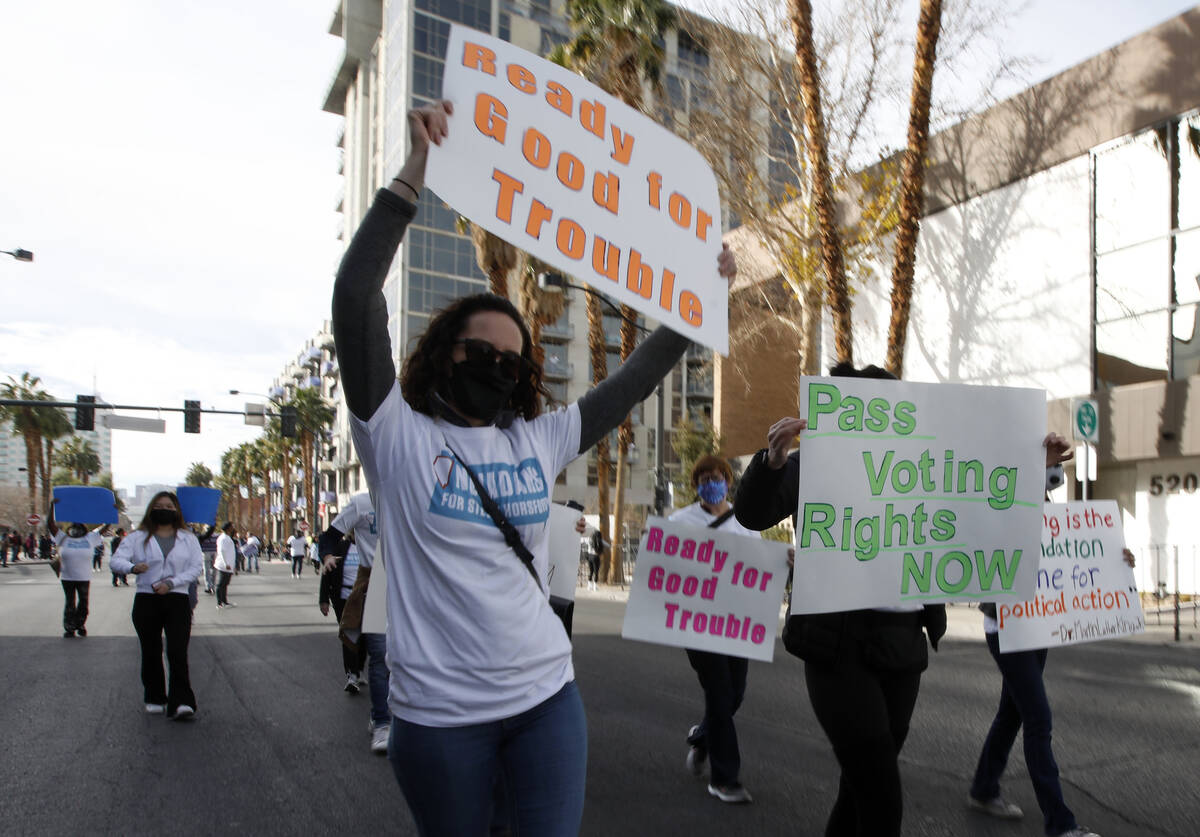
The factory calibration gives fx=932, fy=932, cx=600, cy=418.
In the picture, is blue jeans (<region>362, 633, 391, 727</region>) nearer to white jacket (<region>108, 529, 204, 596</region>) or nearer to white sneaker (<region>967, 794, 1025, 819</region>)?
white jacket (<region>108, 529, 204, 596</region>)

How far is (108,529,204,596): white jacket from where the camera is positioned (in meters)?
7.48

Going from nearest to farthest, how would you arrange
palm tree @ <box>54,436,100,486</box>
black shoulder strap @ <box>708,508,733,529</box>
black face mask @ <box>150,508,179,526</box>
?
black shoulder strap @ <box>708,508,733,529</box>, black face mask @ <box>150,508,179,526</box>, palm tree @ <box>54,436,100,486</box>

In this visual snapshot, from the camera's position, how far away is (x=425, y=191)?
57.8 meters

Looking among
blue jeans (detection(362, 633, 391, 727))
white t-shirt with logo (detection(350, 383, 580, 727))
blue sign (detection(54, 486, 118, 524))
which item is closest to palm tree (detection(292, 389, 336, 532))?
blue sign (detection(54, 486, 118, 524))

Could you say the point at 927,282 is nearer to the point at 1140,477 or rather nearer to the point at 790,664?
the point at 1140,477

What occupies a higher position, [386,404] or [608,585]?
[386,404]

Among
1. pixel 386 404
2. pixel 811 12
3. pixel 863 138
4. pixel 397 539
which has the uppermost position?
pixel 811 12

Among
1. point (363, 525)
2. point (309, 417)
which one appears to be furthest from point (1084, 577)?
point (309, 417)

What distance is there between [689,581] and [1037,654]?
5.54 feet

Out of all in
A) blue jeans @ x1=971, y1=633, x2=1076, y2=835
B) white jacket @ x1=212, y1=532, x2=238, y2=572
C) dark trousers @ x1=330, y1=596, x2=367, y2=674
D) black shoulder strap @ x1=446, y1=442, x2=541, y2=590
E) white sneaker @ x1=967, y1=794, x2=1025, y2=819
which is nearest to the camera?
black shoulder strap @ x1=446, y1=442, x2=541, y2=590

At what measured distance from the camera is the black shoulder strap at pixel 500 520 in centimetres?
206

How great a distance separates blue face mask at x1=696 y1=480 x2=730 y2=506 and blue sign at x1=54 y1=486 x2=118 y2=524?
12.1 metres

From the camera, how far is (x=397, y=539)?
2.07 m

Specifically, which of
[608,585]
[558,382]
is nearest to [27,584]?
[608,585]
